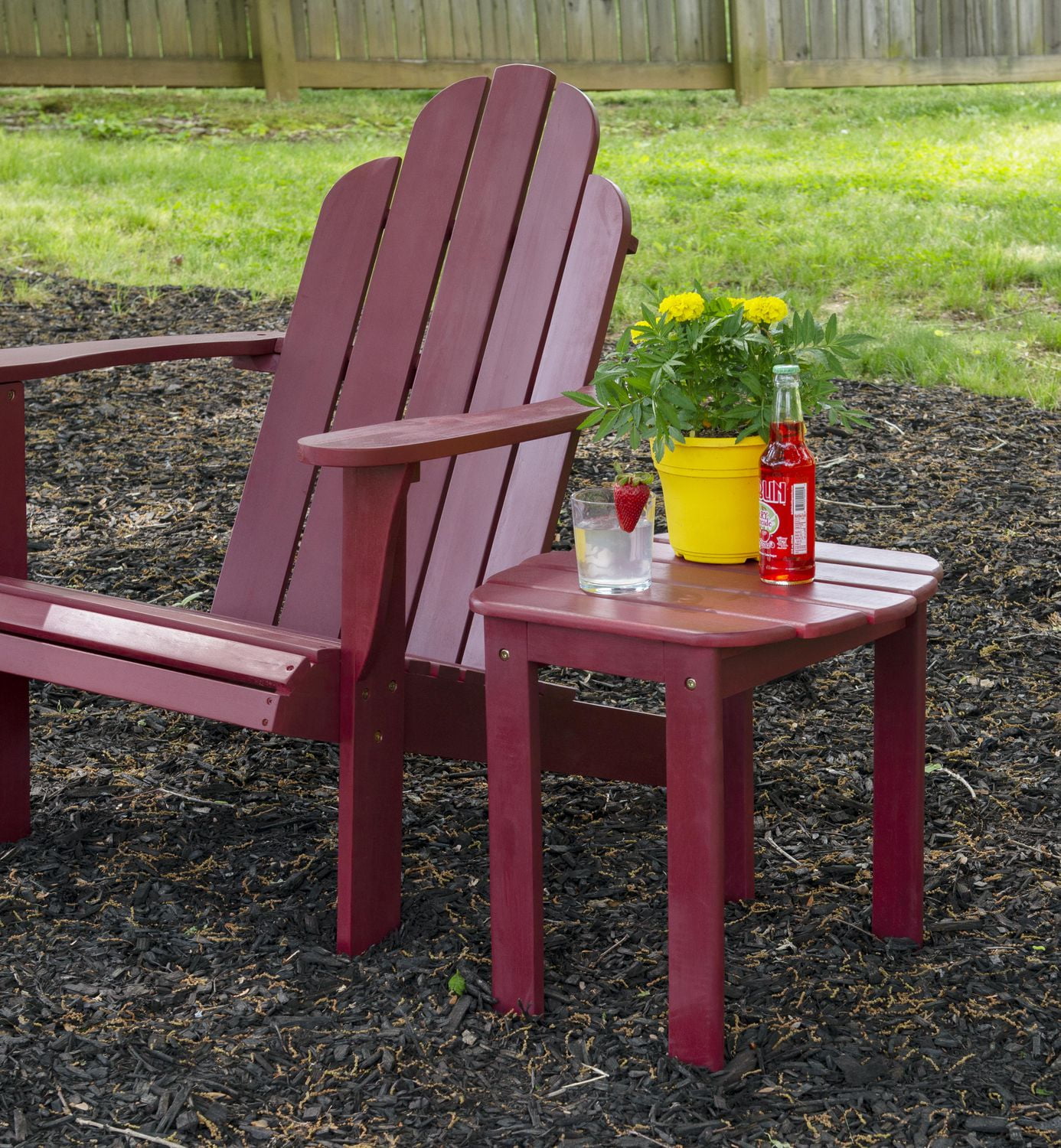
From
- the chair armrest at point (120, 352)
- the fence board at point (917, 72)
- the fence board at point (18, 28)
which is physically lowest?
the chair armrest at point (120, 352)

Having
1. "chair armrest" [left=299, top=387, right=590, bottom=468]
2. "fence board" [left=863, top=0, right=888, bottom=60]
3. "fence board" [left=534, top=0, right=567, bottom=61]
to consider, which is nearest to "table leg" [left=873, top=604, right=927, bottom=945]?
"chair armrest" [left=299, top=387, right=590, bottom=468]

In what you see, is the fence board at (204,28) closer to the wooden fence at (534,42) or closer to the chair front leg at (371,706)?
the wooden fence at (534,42)

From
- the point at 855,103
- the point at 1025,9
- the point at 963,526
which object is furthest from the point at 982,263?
the point at 1025,9

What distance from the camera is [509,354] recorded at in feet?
8.18

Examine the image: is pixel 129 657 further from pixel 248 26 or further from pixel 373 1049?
pixel 248 26

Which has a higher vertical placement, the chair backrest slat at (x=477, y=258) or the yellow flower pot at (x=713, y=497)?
Answer: the chair backrest slat at (x=477, y=258)

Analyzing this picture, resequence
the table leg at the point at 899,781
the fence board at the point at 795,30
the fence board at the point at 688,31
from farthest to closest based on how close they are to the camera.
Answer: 1. the fence board at the point at 795,30
2. the fence board at the point at 688,31
3. the table leg at the point at 899,781

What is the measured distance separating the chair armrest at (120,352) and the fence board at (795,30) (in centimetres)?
746

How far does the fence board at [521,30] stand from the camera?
888 centimetres

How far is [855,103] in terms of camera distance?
952 centimetres

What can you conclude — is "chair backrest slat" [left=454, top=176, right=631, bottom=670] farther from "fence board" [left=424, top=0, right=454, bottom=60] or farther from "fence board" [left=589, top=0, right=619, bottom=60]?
"fence board" [left=589, top=0, right=619, bottom=60]

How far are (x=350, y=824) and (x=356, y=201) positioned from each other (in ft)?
4.24

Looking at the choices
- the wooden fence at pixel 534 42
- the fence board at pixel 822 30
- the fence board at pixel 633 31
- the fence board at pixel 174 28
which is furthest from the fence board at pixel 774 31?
the fence board at pixel 174 28

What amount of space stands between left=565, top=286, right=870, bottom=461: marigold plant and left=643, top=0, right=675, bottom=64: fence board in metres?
7.73
